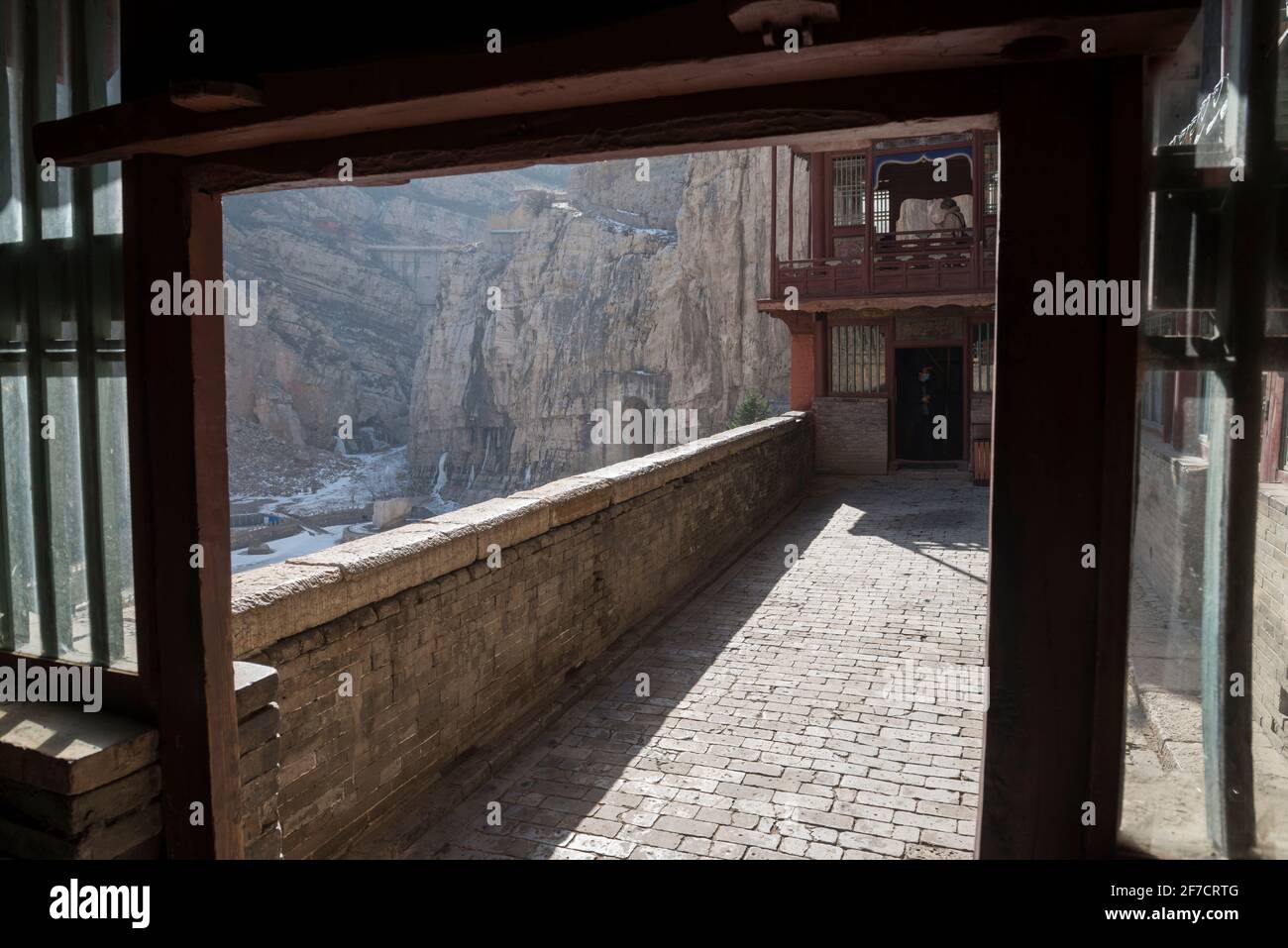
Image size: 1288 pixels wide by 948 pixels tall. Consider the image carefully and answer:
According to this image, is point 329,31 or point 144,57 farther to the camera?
point 144,57

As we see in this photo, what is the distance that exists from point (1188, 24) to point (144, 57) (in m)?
2.94

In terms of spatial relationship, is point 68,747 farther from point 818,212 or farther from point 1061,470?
point 818,212

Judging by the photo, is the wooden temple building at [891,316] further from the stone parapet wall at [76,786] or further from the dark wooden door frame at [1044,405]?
the stone parapet wall at [76,786]

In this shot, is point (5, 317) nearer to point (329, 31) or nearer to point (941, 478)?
point (329, 31)

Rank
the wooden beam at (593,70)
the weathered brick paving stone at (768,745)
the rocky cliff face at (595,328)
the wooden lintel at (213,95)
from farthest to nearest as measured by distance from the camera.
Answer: the rocky cliff face at (595,328)
the weathered brick paving stone at (768,745)
the wooden lintel at (213,95)
the wooden beam at (593,70)

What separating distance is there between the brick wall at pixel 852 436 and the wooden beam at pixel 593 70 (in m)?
16.3

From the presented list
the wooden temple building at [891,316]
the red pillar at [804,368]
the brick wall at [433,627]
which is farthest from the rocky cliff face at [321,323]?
the brick wall at [433,627]

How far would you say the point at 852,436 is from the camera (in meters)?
18.2

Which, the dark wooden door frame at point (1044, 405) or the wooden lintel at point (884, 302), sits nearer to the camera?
the dark wooden door frame at point (1044, 405)

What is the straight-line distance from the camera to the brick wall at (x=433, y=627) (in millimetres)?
4215

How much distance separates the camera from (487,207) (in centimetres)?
10894

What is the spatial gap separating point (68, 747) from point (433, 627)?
2623 mm

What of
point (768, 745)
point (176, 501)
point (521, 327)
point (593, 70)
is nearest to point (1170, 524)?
point (593, 70)
